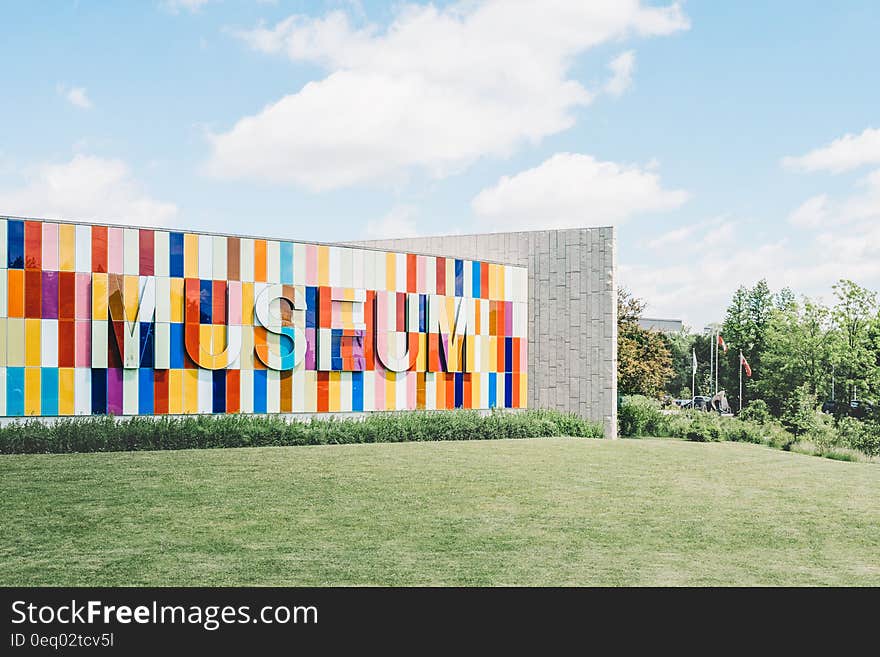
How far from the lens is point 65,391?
23.2 m

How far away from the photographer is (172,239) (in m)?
24.7

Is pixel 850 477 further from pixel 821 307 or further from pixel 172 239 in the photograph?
pixel 821 307

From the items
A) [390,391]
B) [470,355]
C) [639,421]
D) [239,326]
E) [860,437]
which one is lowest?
[860,437]

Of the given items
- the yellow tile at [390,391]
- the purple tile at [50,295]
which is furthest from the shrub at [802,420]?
the purple tile at [50,295]

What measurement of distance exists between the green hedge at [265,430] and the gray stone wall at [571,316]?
948mm

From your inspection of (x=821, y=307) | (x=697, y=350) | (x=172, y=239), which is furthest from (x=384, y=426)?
(x=697, y=350)

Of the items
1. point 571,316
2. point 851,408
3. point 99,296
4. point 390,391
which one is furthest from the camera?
point 851,408

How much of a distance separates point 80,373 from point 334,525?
1152 cm

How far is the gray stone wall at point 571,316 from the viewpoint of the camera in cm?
3112

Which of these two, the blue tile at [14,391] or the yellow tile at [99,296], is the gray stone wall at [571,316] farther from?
the blue tile at [14,391]

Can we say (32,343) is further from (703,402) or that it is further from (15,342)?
(703,402)

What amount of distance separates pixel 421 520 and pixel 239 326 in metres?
12.1

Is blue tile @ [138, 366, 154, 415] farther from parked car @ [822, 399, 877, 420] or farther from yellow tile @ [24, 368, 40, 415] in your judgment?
parked car @ [822, 399, 877, 420]

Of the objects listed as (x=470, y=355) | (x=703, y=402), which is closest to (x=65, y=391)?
(x=470, y=355)
